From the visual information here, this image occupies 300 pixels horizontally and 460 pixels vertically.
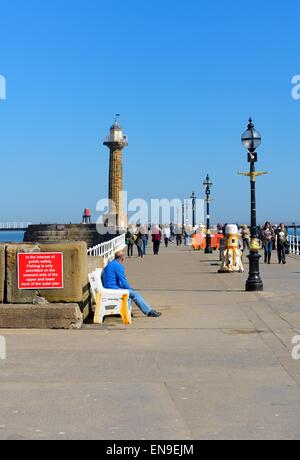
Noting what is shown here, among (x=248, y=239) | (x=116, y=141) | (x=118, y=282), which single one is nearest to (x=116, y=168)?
(x=116, y=141)

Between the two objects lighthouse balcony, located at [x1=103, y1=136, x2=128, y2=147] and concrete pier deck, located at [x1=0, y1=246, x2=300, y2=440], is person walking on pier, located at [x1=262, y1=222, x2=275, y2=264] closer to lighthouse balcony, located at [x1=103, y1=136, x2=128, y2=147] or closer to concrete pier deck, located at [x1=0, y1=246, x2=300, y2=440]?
concrete pier deck, located at [x1=0, y1=246, x2=300, y2=440]

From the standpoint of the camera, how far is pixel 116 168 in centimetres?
7850

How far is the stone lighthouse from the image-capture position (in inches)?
3049

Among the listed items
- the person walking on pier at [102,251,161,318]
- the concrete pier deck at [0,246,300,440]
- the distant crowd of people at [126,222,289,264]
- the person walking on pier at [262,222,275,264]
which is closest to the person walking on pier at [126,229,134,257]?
the distant crowd of people at [126,222,289,264]

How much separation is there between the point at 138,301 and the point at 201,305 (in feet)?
7.25

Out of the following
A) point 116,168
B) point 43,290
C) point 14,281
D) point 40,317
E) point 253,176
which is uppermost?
point 116,168

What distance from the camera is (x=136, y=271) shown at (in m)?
24.3

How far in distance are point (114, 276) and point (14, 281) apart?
5.76ft

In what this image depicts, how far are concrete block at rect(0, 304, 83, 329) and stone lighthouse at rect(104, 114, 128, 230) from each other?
6481 cm

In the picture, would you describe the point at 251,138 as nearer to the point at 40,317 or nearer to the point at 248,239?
the point at 40,317

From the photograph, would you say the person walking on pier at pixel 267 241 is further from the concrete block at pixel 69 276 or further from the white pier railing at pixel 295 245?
the concrete block at pixel 69 276

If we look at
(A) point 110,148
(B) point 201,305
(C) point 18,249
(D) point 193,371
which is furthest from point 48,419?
(A) point 110,148
